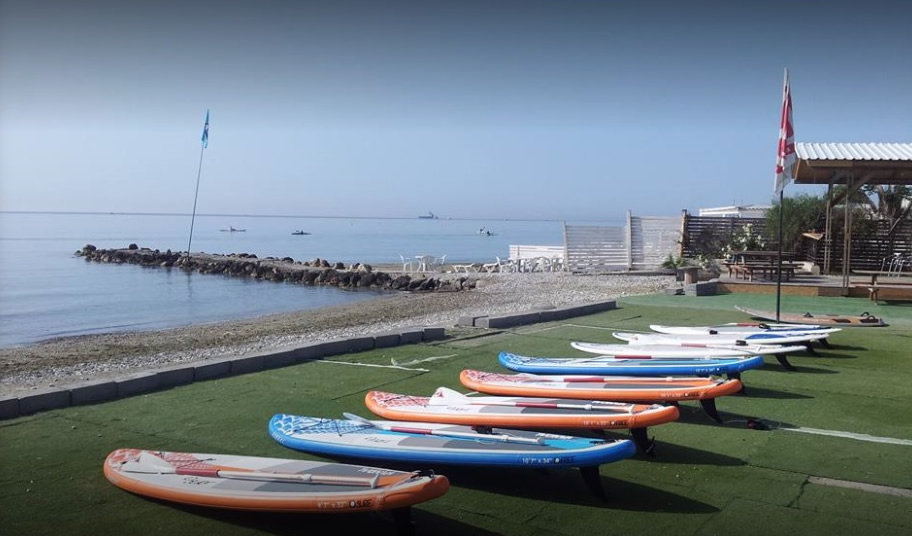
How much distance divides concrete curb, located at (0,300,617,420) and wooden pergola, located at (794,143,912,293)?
8474 millimetres

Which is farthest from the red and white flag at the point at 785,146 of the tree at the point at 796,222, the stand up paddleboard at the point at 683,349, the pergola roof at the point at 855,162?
the tree at the point at 796,222

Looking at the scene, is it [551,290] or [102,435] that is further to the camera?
[551,290]

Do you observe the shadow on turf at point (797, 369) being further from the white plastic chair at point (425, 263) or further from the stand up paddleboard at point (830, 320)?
the white plastic chair at point (425, 263)

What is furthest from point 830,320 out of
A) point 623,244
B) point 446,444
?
point 623,244

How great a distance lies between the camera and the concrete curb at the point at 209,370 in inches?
259

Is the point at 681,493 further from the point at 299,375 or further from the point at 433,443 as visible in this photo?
the point at 299,375

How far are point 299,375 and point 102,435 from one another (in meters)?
2.54

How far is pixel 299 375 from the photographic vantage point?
8.23 m

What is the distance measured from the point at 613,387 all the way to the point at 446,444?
2.20 metres

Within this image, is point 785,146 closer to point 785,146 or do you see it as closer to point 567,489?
point 785,146

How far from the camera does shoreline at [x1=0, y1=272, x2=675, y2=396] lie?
1187 centimetres

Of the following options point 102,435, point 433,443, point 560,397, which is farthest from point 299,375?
point 433,443

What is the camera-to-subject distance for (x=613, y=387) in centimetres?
656

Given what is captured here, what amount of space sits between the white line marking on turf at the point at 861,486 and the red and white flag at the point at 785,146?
723 cm
